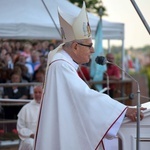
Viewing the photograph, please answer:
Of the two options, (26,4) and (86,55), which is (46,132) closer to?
(86,55)

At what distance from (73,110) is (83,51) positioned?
0.55 m

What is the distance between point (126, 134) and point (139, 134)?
0.27 m

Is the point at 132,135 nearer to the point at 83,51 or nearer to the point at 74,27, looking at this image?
the point at 83,51

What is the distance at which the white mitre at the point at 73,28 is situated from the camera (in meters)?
6.12

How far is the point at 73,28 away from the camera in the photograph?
6.22 meters

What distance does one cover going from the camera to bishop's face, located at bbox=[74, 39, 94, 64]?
5961mm

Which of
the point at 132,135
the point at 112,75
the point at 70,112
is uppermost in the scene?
the point at 70,112

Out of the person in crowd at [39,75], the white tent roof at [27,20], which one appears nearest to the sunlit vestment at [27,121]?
the white tent roof at [27,20]

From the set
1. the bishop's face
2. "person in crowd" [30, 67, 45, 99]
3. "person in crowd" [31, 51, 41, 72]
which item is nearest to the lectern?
the bishop's face

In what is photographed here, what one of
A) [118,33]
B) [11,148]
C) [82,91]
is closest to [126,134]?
[82,91]

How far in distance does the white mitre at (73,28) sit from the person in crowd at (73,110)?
0.04 metres

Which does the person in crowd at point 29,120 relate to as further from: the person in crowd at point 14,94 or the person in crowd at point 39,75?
the person in crowd at point 39,75

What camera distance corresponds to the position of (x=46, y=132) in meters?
5.93

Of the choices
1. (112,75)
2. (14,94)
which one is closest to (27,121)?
(14,94)
